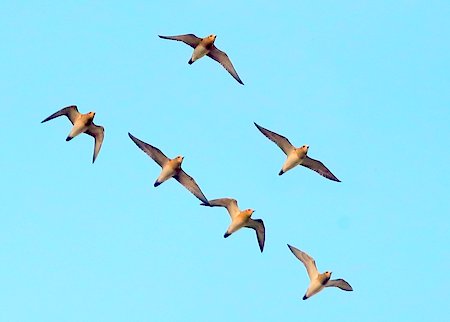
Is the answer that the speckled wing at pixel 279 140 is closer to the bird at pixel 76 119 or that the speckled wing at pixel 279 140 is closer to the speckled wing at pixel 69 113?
the bird at pixel 76 119

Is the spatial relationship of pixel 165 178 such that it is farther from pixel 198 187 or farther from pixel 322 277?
pixel 322 277

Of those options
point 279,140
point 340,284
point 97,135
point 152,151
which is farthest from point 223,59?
point 340,284

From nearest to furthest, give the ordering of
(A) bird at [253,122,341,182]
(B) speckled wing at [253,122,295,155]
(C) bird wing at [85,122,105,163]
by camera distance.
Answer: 1. (B) speckled wing at [253,122,295,155]
2. (A) bird at [253,122,341,182]
3. (C) bird wing at [85,122,105,163]

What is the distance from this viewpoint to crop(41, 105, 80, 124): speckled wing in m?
44.9

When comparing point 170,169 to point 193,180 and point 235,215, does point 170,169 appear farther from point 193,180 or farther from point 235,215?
point 235,215

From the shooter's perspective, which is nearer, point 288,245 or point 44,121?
point 44,121

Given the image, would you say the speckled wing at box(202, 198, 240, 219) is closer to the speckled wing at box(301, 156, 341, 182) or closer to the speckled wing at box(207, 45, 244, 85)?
the speckled wing at box(301, 156, 341, 182)

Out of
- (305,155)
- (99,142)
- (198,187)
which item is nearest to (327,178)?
(305,155)

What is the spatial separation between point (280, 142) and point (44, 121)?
818cm

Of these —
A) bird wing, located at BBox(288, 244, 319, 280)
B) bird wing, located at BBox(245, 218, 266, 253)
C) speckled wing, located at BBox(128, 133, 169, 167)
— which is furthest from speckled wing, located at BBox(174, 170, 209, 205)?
bird wing, located at BBox(288, 244, 319, 280)

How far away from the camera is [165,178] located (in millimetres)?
45031

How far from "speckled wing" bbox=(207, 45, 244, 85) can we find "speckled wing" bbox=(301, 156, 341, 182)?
3.77 metres

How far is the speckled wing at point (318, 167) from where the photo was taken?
152 feet

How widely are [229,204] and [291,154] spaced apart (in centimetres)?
281
